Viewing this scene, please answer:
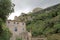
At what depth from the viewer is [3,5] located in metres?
31.3

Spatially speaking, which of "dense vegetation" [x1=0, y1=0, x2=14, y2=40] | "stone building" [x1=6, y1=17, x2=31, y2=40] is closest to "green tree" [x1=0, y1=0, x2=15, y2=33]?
"dense vegetation" [x1=0, y1=0, x2=14, y2=40]

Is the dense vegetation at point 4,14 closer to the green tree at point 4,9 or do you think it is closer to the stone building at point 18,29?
the green tree at point 4,9

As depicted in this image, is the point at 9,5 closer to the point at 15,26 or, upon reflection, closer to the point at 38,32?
the point at 15,26

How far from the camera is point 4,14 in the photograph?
3159 cm

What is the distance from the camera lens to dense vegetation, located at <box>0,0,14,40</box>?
29947mm

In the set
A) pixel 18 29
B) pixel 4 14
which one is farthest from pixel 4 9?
pixel 18 29

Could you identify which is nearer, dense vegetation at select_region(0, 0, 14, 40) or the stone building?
dense vegetation at select_region(0, 0, 14, 40)

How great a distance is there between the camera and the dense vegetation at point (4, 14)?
2995cm

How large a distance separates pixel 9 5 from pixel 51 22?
41281 mm

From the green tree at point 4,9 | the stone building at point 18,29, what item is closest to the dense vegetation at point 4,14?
the green tree at point 4,9

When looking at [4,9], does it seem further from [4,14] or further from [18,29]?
[18,29]

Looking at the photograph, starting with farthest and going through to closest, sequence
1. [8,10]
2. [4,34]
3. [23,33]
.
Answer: [23,33], [8,10], [4,34]

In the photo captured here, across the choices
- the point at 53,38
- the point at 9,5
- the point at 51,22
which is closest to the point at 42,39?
the point at 53,38

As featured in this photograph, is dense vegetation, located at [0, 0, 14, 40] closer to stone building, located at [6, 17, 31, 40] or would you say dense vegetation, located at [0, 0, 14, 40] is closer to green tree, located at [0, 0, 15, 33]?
green tree, located at [0, 0, 15, 33]
